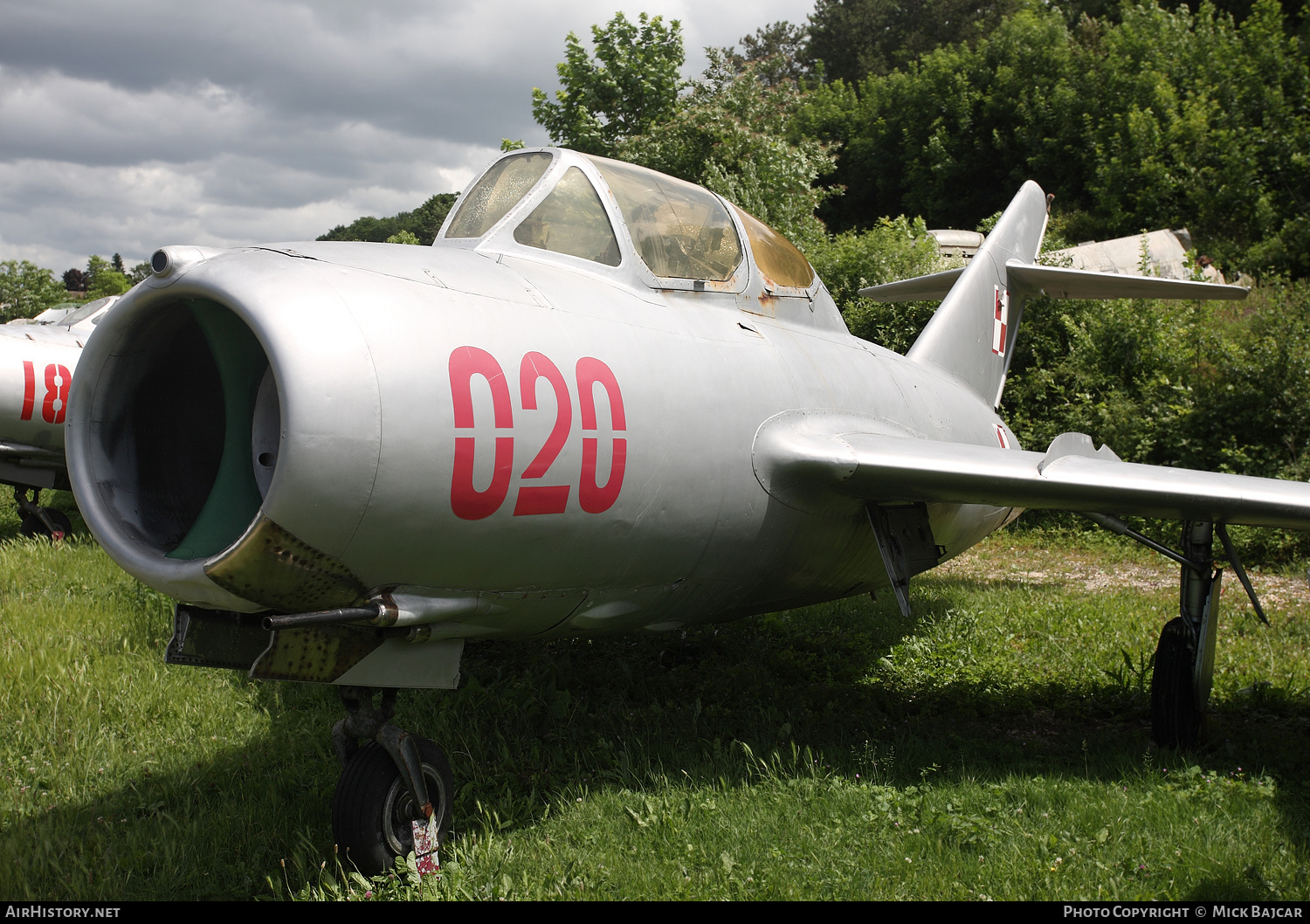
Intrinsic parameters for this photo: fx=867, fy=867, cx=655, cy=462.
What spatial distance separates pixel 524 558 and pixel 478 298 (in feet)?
2.93

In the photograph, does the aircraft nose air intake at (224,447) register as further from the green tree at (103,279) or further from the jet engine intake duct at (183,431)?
the green tree at (103,279)

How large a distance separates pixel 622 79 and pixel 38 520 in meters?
15.9

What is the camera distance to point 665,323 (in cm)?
358

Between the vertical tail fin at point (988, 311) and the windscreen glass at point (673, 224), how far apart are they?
2.75 m

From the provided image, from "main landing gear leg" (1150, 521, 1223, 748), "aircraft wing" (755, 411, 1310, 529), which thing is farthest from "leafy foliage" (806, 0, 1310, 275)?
"aircraft wing" (755, 411, 1310, 529)

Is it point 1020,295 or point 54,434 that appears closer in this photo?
point 1020,295

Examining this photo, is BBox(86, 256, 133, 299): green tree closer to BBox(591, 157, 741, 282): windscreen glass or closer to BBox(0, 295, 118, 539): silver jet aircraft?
Answer: BBox(0, 295, 118, 539): silver jet aircraft

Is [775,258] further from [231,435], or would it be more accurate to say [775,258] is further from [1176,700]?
[1176,700]

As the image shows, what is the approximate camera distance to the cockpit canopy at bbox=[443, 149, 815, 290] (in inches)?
149

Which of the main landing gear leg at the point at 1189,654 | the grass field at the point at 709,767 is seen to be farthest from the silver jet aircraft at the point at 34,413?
the main landing gear leg at the point at 1189,654

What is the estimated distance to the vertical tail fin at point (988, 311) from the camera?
6906 millimetres

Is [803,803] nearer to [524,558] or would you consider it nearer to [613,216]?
[524,558]

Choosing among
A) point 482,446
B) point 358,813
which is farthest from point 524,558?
point 358,813
